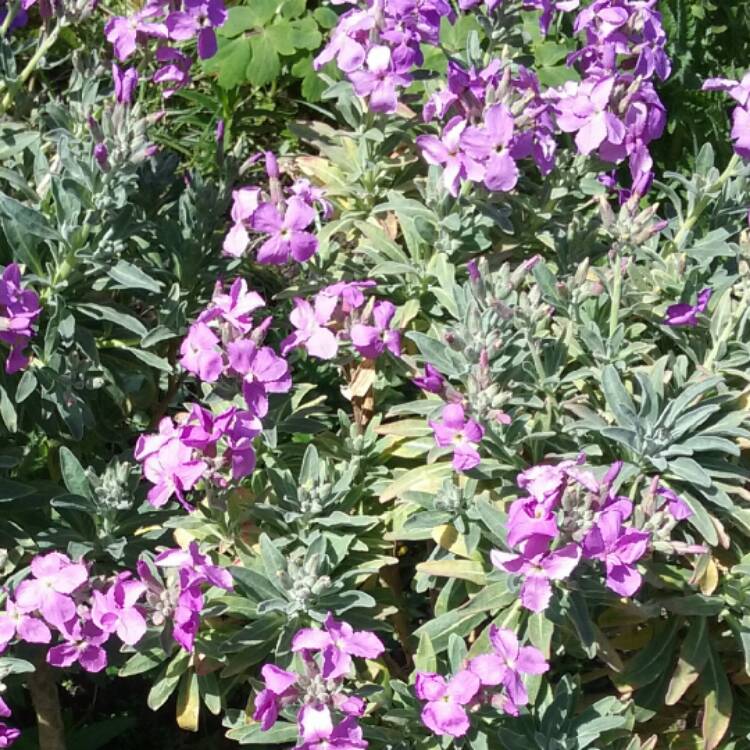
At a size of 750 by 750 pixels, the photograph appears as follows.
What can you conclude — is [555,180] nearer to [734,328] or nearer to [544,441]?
[734,328]

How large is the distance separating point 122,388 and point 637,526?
49.8 inches

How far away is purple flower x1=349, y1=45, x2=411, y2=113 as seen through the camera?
2730mm

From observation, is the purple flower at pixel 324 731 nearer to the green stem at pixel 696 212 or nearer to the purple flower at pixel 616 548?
the purple flower at pixel 616 548

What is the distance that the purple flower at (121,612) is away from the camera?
7.14ft

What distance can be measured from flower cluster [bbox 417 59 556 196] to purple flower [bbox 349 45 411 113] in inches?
4.7

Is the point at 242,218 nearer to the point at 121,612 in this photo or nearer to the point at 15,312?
the point at 15,312

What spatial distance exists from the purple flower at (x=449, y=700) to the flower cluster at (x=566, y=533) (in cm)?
23

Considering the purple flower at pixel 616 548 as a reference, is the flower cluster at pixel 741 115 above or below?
above

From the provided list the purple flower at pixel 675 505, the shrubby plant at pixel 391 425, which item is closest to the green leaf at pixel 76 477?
the shrubby plant at pixel 391 425

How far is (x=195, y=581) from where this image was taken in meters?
2.19

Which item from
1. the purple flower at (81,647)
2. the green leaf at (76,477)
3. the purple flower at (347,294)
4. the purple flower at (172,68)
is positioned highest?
the purple flower at (172,68)

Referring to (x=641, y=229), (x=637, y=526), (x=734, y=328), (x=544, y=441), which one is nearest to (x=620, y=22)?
(x=641, y=229)

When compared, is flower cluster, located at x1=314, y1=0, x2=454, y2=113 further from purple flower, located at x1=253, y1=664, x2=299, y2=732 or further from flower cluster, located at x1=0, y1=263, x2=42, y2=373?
purple flower, located at x1=253, y1=664, x2=299, y2=732

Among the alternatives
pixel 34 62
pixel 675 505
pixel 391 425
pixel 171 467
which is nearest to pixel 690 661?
pixel 675 505
